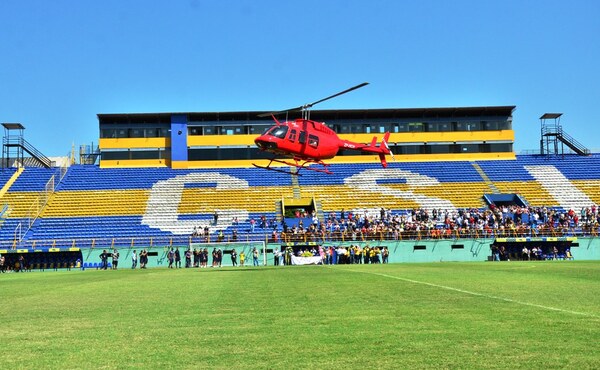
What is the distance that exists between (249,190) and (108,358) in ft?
192

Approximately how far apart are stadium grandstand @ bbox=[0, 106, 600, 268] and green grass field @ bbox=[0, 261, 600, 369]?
35548 mm

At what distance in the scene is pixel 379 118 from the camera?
78.4 metres

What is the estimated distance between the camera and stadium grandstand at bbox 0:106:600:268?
5491 centimetres

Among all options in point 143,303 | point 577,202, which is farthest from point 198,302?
point 577,202

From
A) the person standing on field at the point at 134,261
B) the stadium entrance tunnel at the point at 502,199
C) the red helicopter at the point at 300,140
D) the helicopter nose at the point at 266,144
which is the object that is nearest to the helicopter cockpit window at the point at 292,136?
the red helicopter at the point at 300,140

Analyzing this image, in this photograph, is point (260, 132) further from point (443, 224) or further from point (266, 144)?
point (266, 144)

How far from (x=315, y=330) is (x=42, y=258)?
157ft

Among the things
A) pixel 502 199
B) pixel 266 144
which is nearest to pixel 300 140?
pixel 266 144

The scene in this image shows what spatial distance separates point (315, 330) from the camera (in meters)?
10.3

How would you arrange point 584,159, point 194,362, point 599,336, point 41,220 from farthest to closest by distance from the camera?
point 584,159
point 41,220
point 599,336
point 194,362

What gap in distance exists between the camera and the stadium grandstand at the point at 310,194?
2162 inches

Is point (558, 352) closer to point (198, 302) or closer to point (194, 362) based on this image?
point (194, 362)

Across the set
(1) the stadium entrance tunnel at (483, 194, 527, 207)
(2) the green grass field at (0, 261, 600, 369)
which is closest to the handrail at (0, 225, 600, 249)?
(1) the stadium entrance tunnel at (483, 194, 527, 207)

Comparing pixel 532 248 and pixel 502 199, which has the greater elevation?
pixel 502 199
